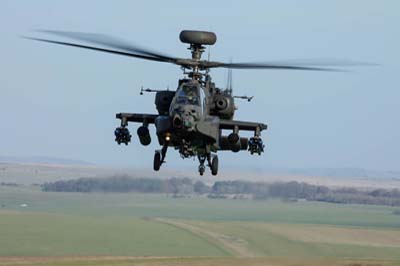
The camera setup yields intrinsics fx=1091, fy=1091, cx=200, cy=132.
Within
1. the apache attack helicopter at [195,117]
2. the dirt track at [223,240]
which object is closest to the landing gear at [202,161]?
the apache attack helicopter at [195,117]

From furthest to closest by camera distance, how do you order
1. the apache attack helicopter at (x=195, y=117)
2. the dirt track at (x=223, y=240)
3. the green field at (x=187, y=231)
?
the dirt track at (x=223, y=240)
the green field at (x=187, y=231)
the apache attack helicopter at (x=195, y=117)

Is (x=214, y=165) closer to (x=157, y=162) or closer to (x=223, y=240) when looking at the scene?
(x=157, y=162)

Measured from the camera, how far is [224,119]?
38594mm

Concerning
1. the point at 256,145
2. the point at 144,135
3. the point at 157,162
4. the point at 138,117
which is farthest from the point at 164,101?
the point at 256,145

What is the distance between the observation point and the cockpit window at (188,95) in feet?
117

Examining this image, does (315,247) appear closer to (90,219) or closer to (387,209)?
(90,219)

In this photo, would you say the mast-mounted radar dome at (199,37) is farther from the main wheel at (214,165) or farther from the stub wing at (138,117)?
the main wheel at (214,165)

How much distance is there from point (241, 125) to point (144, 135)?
3.42m

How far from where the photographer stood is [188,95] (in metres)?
36.0

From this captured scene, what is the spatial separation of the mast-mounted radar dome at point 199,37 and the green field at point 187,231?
5076 cm

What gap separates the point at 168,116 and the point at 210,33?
11.3 ft

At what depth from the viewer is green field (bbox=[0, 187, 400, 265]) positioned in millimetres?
106500

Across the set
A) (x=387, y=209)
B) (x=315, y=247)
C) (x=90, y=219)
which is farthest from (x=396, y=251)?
(x=387, y=209)

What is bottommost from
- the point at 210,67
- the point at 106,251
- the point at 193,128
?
the point at 106,251
